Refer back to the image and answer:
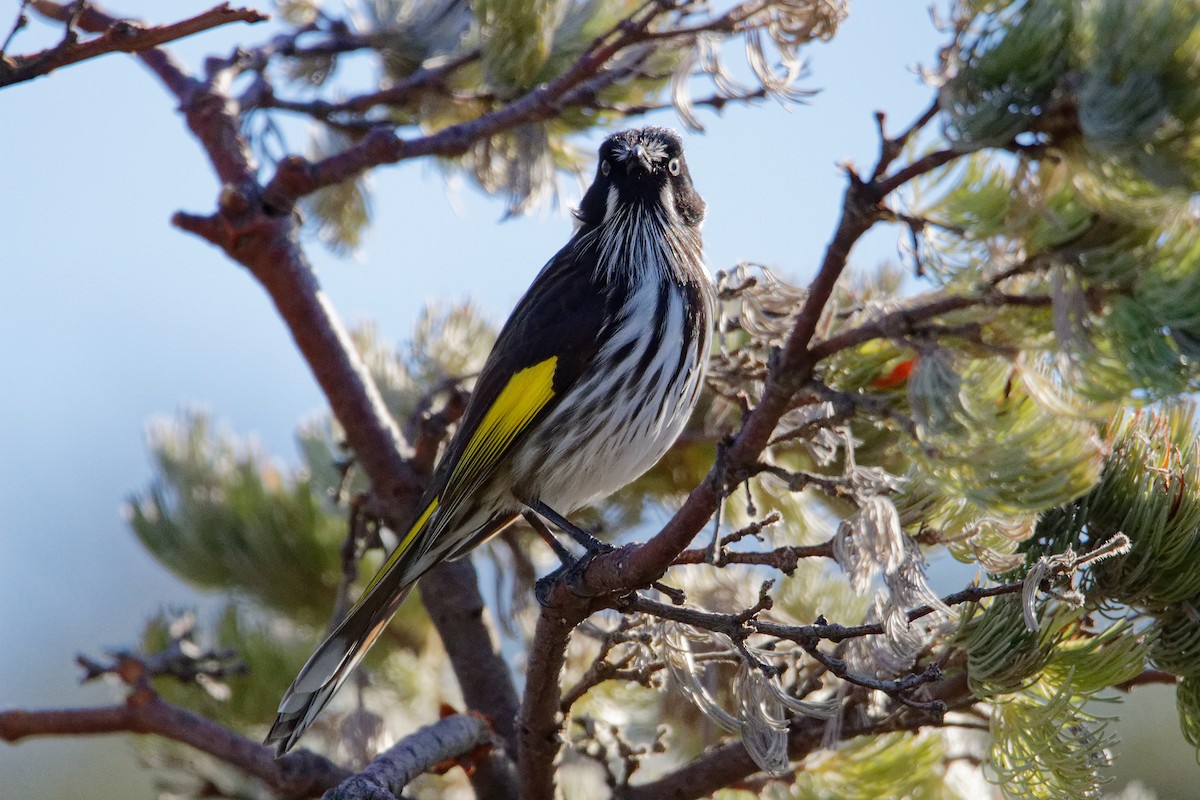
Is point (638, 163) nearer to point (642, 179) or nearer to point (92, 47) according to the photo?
point (642, 179)

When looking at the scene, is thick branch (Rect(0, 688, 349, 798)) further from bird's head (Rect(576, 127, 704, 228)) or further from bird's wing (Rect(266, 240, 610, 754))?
bird's head (Rect(576, 127, 704, 228))

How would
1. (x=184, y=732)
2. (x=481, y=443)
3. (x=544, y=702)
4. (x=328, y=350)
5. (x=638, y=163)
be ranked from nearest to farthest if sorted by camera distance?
(x=544, y=702), (x=184, y=732), (x=481, y=443), (x=638, y=163), (x=328, y=350)

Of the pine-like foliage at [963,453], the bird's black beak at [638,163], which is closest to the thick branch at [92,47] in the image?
the pine-like foliage at [963,453]

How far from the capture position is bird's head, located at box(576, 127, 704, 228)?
3.02 m

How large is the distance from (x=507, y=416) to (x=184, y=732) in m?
0.99

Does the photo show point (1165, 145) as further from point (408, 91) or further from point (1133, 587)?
point (408, 91)

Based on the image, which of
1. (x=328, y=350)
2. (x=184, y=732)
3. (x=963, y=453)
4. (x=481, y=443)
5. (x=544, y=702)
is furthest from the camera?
(x=328, y=350)

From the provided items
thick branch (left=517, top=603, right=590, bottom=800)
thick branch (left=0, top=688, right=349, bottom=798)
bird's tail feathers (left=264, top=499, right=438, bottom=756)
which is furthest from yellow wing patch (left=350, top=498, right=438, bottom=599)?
thick branch (left=517, top=603, right=590, bottom=800)

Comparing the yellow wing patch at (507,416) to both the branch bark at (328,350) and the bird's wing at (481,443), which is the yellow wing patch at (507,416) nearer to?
the bird's wing at (481,443)

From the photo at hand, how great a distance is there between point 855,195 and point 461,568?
5.83 feet

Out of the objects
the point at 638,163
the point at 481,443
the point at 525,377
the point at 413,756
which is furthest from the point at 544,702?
the point at 638,163

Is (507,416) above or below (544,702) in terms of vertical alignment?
above

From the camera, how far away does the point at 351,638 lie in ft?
8.82

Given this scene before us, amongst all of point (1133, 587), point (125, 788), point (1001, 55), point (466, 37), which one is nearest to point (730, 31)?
point (466, 37)
